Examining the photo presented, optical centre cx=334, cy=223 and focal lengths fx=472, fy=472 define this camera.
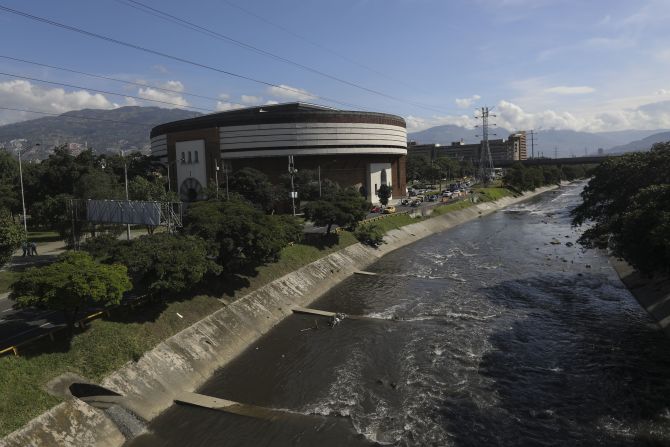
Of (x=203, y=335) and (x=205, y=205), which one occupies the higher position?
(x=205, y=205)

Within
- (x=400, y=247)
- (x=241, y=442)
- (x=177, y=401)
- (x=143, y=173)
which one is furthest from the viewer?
(x=143, y=173)

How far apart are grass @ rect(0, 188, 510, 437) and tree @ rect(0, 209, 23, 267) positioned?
5.85 meters

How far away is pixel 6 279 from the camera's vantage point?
37.3 meters

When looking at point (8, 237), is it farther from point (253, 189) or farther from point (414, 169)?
point (414, 169)

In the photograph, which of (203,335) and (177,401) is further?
(203,335)

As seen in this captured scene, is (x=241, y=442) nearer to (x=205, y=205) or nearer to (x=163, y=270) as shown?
(x=163, y=270)

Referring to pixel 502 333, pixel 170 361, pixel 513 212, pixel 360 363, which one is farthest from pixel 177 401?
pixel 513 212

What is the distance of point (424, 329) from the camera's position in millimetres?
33750

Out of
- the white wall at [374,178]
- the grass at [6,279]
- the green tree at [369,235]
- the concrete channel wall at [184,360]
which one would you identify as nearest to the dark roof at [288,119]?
the white wall at [374,178]

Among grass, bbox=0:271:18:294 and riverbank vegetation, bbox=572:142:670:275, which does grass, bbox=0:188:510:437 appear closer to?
grass, bbox=0:271:18:294

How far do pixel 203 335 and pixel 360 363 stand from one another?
10418 mm

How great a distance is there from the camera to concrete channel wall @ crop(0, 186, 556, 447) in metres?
20.2

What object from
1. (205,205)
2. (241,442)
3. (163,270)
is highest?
(205,205)

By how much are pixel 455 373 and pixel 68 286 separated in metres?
21.0
